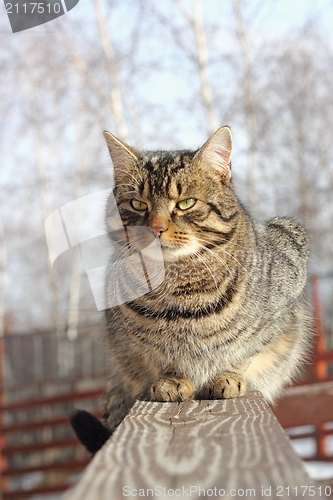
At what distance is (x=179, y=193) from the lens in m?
1.33

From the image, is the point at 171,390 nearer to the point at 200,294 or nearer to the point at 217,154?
the point at 200,294

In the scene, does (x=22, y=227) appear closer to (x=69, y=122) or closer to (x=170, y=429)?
(x=69, y=122)

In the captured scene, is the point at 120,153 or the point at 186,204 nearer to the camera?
the point at 186,204

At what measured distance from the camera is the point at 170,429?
817 millimetres

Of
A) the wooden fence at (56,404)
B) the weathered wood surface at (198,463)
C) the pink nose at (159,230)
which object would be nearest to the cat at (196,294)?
the pink nose at (159,230)

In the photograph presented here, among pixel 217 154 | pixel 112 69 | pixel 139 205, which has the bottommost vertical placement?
pixel 139 205

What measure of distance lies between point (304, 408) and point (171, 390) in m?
1.91

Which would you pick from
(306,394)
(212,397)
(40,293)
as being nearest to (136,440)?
(212,397)

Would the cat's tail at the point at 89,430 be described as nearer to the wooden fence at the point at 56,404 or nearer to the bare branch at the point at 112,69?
the wooden fence at the point at 56,404

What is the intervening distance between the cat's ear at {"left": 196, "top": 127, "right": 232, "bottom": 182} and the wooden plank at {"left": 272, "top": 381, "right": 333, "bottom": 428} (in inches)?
70.2

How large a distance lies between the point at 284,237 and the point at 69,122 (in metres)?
4.41

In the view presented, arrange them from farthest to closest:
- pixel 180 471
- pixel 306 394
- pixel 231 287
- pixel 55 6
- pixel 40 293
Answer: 1. pixel 40 293
2. pixel 306 394
3. pixel 55 6
4. pixel 231 287
5. pixel 180 471

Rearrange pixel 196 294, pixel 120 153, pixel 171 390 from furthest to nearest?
pixel 120 153 < pixel 196 294 < pixel 171 390

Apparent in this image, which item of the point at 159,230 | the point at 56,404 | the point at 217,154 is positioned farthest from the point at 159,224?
the point at 56,404
